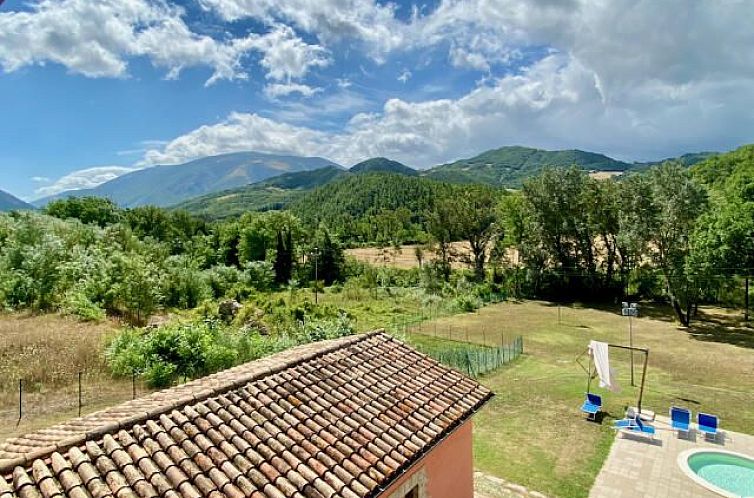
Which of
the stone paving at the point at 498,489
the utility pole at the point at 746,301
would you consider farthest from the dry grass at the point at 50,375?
the utility pole at the point at 746,301

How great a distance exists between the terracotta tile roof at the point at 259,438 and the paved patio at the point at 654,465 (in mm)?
5604

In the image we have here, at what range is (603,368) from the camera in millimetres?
15312

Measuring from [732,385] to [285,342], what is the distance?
63.0 ft

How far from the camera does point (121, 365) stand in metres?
16.6

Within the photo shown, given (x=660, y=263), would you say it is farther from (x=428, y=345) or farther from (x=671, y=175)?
(x=428, y=345)

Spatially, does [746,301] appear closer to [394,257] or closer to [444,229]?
[444,229]

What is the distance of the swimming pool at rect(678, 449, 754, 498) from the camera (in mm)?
11323

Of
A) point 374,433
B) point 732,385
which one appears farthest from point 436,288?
point 374,433

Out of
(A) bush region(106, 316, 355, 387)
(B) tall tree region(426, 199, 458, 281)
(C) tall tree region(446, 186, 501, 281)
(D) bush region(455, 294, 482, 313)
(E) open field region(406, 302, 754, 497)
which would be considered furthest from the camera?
(B) tall tree region(426, 199, 458, 281)

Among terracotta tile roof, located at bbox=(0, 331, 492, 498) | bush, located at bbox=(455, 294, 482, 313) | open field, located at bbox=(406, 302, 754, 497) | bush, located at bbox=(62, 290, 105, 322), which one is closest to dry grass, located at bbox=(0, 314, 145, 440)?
bush, located at bbox=(62, 290, 105, 322)

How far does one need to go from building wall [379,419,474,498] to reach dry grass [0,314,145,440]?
1131cm

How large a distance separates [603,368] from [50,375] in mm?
19206

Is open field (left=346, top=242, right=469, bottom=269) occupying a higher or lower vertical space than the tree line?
lower

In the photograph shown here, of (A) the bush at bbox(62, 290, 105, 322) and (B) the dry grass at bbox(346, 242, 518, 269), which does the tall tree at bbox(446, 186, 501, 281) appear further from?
(A) the bush at bbox(62, 290, 105, 322)
